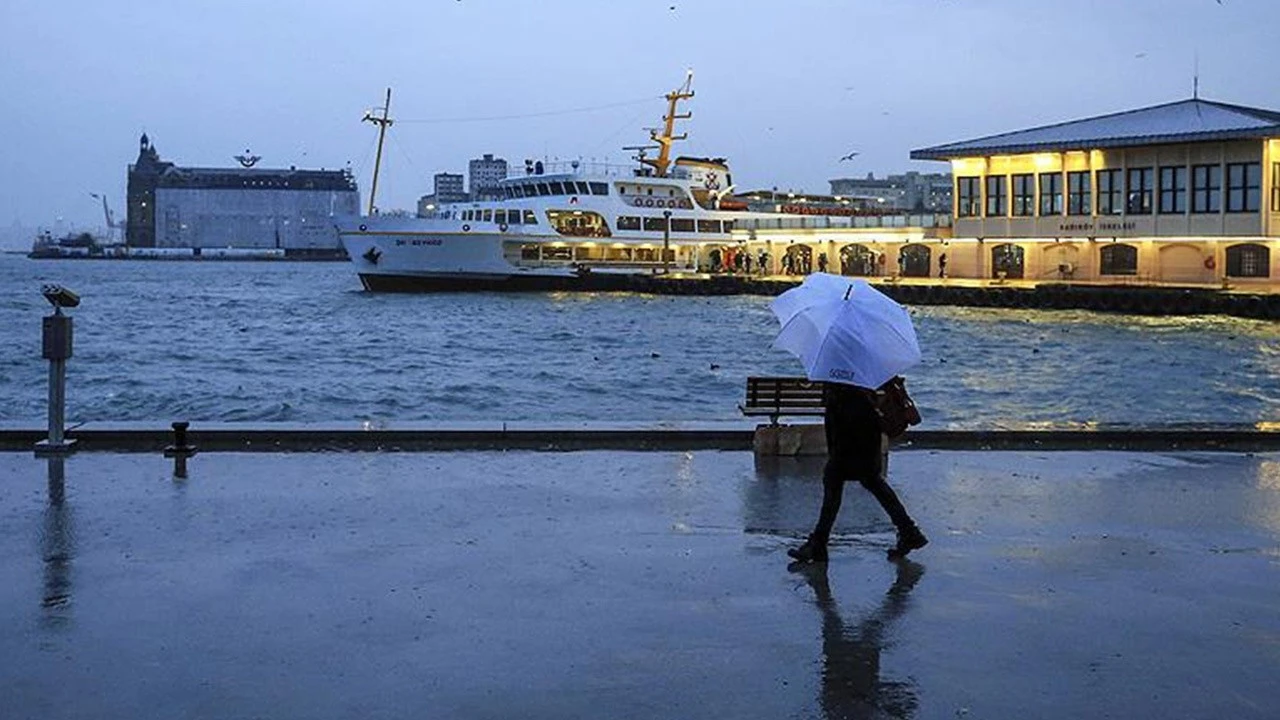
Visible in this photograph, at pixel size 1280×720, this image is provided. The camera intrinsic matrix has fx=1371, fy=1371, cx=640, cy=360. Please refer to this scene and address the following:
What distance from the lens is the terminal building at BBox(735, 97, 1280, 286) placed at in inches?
2146

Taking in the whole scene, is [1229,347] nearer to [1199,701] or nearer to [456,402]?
[456,402]

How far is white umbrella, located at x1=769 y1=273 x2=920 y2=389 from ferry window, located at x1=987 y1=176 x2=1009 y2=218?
5799 cm

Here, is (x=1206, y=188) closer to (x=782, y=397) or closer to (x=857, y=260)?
(x=857, y=260)

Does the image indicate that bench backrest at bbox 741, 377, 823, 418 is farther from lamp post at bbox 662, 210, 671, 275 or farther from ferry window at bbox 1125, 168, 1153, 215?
lamp post at bbox 662, 210, 671, 275

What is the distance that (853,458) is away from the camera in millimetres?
7676

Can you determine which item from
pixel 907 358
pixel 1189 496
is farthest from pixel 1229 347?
pixel 907 358

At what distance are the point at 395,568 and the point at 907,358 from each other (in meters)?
3.01

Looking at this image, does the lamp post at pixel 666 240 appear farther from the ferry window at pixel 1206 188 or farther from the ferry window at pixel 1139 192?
the ferry window at pixel 1206 188

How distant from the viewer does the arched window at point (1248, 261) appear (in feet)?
182

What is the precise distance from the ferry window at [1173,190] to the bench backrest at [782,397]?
49.7 metres

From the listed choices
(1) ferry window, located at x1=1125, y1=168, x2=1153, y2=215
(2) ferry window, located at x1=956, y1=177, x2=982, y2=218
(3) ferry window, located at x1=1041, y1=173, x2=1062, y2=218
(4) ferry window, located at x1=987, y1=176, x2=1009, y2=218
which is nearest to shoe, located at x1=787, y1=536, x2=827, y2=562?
(1) ferry window, located at x1=1125, y1=168, x2=1153, y2=215

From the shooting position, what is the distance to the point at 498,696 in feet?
17.3

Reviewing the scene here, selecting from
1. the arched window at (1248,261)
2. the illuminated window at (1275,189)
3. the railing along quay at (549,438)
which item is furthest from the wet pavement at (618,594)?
the arched window at (1248,261)

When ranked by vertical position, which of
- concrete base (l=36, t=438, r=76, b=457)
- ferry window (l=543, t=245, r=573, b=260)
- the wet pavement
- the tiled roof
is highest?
the tiled roof
